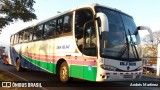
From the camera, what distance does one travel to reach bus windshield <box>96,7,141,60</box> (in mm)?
11453

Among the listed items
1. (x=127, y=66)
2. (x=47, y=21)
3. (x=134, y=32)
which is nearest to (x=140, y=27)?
(x=134, y=32)

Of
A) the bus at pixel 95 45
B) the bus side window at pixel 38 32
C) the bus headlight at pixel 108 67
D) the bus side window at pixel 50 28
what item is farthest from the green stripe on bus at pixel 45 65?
the bus headlight at pixel 108 67

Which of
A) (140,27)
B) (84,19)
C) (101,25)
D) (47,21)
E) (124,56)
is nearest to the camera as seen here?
(101,25)

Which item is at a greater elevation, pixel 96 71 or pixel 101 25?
pixel 101 25

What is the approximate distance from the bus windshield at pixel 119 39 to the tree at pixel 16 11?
29.9 feet

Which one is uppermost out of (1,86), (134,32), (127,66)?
(134,32)

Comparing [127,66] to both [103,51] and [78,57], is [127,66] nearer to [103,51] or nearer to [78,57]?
[103,51]

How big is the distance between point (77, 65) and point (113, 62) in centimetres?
201

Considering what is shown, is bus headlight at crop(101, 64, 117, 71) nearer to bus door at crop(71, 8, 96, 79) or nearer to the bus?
the bus

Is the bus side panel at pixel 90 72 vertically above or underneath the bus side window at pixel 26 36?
underneath

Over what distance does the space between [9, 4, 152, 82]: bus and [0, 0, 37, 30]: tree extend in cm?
487

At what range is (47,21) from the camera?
17094mm

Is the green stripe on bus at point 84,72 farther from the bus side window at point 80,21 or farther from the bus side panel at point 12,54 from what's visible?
the bus side panel at point 12,54

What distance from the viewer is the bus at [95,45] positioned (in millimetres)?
11383
